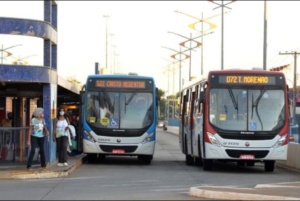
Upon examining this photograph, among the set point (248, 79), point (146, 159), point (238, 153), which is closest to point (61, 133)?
point (146, 159)

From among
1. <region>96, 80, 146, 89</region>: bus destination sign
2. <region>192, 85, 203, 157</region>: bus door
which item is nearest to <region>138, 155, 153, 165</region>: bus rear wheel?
<region>192, 85, 203, 157</region>: bus door

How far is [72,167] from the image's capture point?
21391mm

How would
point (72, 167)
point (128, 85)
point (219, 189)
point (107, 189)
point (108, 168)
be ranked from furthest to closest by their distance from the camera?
point (128, 85) → point (108, 168) → point (72, 167) → point (107, 189) → point (219, 189)

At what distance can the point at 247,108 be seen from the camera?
20703 mm

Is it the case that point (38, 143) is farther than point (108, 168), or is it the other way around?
point (108, 168)

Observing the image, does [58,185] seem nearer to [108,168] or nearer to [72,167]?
[72,167]

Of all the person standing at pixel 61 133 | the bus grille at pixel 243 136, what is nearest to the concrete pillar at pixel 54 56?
the person standing at pixel 61 133

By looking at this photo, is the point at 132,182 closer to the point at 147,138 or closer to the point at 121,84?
the point at 147,138

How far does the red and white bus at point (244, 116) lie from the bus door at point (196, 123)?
636mm

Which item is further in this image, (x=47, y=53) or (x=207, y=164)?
(x=207, y=164)

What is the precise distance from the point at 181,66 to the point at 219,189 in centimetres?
6929

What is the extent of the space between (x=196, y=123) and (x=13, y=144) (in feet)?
19.7

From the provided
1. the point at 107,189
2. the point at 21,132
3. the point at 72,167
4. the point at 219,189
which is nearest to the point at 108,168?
the point at 72,167

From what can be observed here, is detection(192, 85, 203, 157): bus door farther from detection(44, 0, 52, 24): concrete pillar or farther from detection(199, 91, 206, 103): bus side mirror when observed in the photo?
detection(44, 0, 52, 24): concrete pillar
